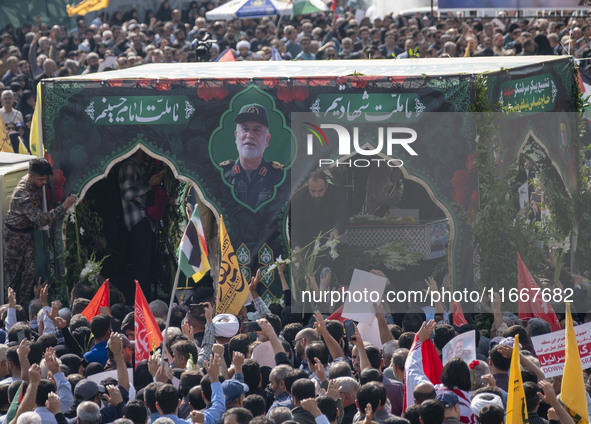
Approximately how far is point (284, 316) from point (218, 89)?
2722 millimetres

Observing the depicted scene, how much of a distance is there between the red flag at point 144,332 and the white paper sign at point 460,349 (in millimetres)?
2350

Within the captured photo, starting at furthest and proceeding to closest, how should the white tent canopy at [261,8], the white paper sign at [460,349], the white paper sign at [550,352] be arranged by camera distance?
the white tent canopy at [261,8], the white paper sign at [460,349], the white paper sign at [550,352]

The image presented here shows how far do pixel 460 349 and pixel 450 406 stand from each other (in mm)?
1166

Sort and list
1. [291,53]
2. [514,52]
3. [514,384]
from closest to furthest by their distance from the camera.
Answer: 1. [514,384]
2. [514,52]
3. [291,53]

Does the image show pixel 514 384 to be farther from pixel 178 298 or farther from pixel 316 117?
pixel 178 298

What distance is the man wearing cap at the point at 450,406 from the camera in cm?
719

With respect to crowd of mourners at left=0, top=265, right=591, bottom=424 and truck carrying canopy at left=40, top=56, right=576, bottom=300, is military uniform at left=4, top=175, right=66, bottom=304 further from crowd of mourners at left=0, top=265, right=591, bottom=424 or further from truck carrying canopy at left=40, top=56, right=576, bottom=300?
crowd of mourners at left=0, top=265, right=591, bottom=424

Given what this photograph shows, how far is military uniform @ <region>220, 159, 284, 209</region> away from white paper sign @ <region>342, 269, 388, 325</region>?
2.34m

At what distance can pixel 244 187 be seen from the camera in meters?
12.9

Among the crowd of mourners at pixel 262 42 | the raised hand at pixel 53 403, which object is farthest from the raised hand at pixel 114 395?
the crowd of mourners at pixel 262 42

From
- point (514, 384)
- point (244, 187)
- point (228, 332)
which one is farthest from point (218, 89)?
point (514, 384)

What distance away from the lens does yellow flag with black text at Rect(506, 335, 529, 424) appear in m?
6.74

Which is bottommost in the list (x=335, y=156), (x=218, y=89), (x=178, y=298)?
(x=178, y=298)
